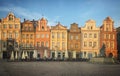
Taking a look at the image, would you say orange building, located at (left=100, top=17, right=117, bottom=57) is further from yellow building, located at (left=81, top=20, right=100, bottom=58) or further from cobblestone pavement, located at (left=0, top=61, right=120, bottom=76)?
cobblestone pavement, located at (left=0, top=61, right=120, bottom=76)

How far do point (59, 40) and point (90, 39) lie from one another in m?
7.40

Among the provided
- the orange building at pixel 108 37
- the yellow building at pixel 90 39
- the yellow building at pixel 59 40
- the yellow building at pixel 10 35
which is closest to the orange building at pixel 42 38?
the yellow building at pixel 59 40

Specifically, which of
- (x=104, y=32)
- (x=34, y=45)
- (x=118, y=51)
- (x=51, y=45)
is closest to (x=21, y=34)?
(x=34, y=45)

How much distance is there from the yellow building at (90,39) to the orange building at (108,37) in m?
1.19

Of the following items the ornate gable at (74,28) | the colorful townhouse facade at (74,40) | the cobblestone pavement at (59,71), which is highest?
the ornate gable at (74,28)

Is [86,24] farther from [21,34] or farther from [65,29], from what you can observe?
[21,34]

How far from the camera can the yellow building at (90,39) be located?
5697cm

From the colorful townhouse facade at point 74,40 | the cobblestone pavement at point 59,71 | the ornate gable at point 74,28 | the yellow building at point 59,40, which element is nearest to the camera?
the cobblestone pavement at point 59,71

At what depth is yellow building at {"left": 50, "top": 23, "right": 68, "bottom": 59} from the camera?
56562 mm

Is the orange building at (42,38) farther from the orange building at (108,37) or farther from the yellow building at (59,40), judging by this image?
the orange building at (108,37)

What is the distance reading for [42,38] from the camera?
56781 millimetres

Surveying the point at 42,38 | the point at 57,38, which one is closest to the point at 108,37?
the point at 57,38

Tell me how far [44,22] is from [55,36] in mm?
4318

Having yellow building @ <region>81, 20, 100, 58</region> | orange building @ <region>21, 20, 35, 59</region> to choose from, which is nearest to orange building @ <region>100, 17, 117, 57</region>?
yellow building @ <region>81, 20, 100, 58</region>
